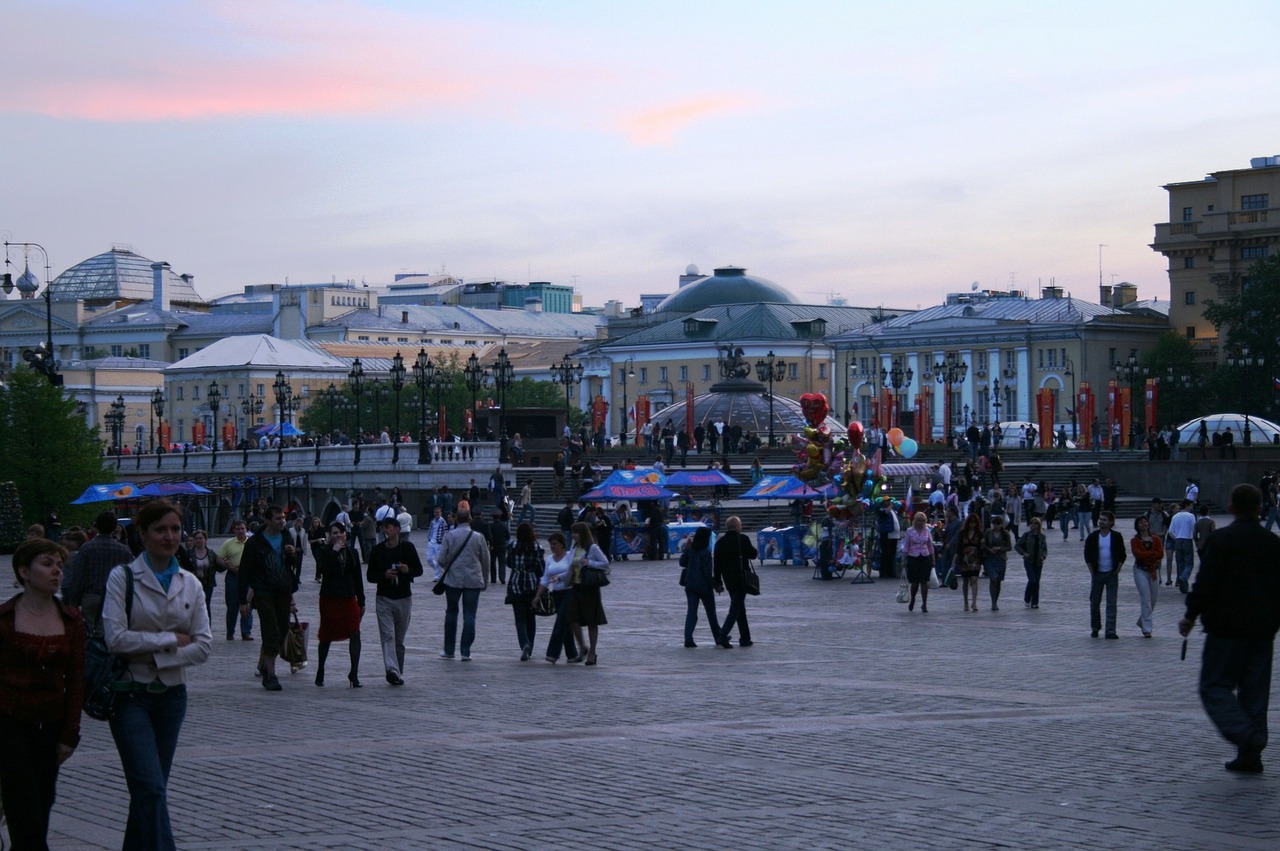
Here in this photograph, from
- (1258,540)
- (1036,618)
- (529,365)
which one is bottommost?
(1036,618)

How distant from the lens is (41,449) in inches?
1896

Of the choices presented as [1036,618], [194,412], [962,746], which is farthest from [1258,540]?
[194,412]

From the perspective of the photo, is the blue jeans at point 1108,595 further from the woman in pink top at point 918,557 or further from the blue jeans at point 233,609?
the blue jeans at point 233,609

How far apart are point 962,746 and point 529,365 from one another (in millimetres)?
115524

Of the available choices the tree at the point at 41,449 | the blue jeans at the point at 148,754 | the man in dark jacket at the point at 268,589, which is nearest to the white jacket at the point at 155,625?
the blue jeans at the point at 148,754

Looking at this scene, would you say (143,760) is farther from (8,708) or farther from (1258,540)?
(1258,540)

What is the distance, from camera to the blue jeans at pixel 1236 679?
10602 mm

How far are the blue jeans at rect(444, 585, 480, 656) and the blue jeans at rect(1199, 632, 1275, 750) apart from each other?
28.9ft

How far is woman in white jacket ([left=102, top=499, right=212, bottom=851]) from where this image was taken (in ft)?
25.2

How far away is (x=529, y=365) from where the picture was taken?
12681 centimetres

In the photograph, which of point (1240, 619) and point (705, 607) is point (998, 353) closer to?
point (705, 607)

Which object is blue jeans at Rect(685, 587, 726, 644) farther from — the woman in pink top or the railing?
the railing

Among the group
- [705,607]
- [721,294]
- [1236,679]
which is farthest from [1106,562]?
[721,294]

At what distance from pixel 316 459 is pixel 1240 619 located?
53662mm
